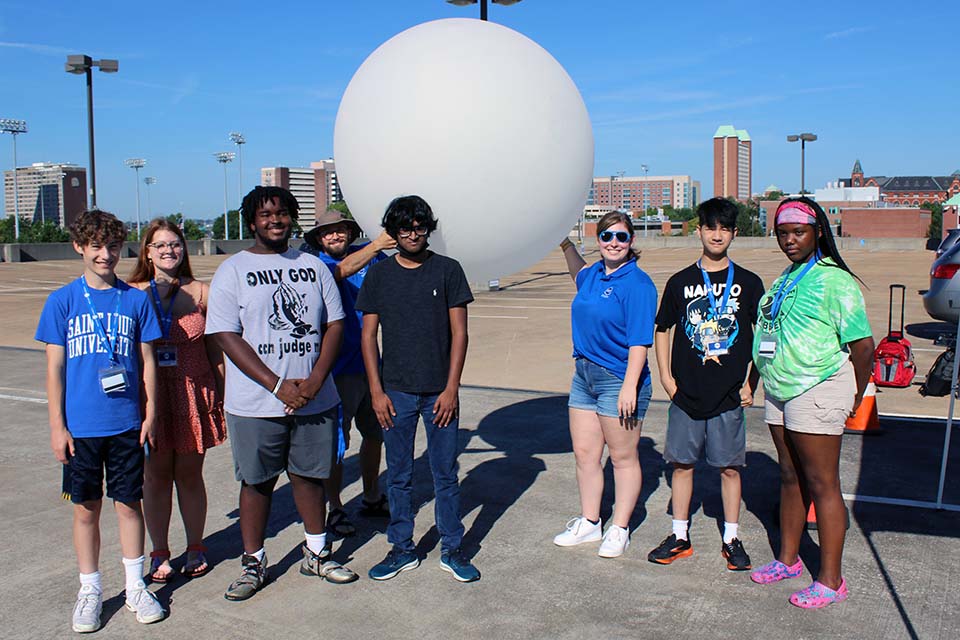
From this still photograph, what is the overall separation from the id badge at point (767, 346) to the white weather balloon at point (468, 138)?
3.92 ft

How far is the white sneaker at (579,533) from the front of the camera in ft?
13.7

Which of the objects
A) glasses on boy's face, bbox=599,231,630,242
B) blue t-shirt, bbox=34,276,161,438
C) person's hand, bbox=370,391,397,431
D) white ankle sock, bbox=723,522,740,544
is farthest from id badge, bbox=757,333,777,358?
blue t-shirt, bbox=34,276,161,438

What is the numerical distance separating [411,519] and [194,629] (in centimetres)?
106

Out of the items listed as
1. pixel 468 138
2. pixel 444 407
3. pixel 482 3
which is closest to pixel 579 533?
pixel 444 407

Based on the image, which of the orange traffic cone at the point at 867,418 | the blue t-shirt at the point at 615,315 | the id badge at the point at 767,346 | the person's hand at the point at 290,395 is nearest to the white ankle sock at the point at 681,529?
the blue t-shirt at the point at 615,315

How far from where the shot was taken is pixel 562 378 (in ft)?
30.5

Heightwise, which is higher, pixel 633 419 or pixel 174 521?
pixel 633 419

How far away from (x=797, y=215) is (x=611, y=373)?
3.78ft

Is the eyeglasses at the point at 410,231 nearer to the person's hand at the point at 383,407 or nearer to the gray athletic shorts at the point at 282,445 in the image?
the person's hand at the point at 383,407

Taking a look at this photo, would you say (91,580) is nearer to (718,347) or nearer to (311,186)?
(718,347)

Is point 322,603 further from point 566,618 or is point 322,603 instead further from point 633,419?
point 633,419

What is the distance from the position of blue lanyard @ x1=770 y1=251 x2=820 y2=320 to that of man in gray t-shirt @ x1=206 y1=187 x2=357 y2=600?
6.39ft

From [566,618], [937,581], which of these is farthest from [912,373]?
[566,618]

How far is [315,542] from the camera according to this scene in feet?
12.4
